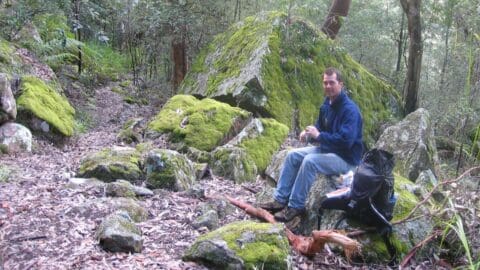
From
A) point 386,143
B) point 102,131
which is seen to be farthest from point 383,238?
point 102,131

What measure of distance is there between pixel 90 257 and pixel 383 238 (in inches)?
106

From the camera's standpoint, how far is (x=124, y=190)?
5059mm

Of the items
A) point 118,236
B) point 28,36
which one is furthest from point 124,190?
point 28,36

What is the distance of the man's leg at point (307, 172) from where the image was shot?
479 cm

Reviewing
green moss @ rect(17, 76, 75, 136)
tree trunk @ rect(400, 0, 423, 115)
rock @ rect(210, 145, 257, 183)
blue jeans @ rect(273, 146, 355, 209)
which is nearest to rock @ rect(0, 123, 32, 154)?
green moss @ rect(17, 76, 75, 136)

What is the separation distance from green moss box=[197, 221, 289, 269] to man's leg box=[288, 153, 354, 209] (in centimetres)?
76

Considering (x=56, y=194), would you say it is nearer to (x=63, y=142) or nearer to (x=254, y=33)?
(x=63, y=142)

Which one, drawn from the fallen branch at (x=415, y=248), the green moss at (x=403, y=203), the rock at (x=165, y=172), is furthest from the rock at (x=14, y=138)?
the fallen branch at (x=415, y=248)

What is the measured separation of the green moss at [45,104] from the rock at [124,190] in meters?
3.03

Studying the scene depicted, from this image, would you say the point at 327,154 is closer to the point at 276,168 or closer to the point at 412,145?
the point at 276,168

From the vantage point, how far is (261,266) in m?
3.66

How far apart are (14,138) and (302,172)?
438 cm

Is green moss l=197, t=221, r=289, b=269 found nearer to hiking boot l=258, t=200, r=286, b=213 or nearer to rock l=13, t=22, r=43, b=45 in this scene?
hiking boot l=258, t=200, r=286, b=213

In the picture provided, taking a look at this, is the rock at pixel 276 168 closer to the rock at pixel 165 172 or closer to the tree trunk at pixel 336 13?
the rock at pixel 165 172
